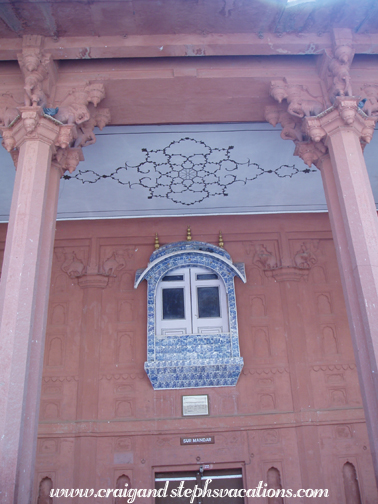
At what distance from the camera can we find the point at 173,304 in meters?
6.81

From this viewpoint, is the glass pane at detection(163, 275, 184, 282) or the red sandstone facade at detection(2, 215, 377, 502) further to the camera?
the glass pane at detection(163, 275, 184, 282)

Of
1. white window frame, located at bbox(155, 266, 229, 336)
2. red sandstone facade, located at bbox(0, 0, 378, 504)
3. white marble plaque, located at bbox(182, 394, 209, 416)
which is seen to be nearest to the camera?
red sandstone facade, located at bbox(0, 0, 378, 504)

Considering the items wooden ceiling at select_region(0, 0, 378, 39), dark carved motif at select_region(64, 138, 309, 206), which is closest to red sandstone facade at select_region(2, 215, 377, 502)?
dark carved motif at select_region(64, 138, 309, 206)

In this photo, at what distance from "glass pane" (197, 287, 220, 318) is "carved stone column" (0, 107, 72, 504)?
3.39 meters

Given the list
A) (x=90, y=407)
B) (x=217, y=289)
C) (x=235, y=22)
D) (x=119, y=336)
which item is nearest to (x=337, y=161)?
(x=235, y=22)

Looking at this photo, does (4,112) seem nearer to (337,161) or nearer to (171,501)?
(337,161)

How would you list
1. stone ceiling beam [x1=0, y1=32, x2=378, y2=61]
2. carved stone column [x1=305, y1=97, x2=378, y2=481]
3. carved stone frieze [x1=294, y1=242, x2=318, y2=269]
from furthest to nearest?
carved stone frieze [x1=294, y1=242, x2=318, y2=269] < stone ceiling beam [x1=0, y1=32, x2=378, y2=61] < carved stone column [x1=305, y1=97, x2=378, y2=481]

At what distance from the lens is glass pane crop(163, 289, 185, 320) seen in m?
6.73

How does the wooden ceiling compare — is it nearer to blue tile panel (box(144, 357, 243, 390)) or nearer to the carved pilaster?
the carved pilaster

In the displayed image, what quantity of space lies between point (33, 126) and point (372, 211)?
9.76ft

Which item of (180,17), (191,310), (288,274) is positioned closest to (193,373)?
(191,310)

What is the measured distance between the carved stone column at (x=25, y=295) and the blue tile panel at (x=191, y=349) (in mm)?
3037

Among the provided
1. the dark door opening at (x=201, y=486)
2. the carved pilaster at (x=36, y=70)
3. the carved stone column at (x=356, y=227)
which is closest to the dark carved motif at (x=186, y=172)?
the carved pilaster at (x=36, y=70)

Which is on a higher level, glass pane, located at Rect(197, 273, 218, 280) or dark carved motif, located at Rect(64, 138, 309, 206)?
dark carved motif, located at Rect(64, 138, 309, 206)
